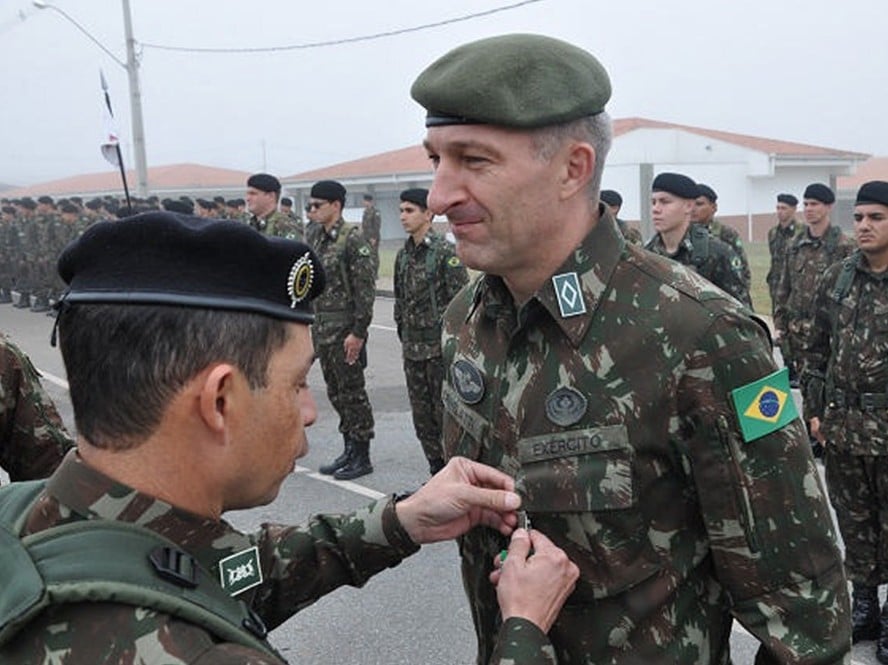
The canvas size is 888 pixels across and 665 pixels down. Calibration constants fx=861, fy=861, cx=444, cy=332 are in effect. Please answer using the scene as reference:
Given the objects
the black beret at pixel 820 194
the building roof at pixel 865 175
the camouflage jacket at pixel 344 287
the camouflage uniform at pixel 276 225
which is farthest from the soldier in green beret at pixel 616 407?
the building roof at pixel 865 175

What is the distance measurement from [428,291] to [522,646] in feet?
15.2

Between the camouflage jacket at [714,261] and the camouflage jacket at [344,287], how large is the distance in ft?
6.84

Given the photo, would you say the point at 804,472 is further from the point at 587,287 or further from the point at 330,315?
the point at 330,315

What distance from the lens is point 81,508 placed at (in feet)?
3.46

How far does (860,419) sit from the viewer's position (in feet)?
11.7

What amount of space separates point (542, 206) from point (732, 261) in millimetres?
4682

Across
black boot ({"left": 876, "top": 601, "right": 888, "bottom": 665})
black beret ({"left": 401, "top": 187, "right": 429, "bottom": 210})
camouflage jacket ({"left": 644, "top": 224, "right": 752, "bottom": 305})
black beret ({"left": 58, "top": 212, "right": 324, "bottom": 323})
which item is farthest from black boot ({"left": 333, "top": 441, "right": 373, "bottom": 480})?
black beret ({"left": 58, "top": 212, "right": 324, "bottom": 323})

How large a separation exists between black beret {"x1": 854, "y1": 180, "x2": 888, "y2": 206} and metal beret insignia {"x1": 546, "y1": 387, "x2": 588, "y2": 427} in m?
3.17

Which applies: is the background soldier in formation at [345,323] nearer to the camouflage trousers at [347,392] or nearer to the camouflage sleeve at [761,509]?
the camouflage trousers at [347,392]

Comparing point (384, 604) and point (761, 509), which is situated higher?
point (761, 509)

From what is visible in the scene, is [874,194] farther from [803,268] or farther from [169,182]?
[169,182]

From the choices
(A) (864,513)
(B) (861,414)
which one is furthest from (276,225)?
(A) (864,513)

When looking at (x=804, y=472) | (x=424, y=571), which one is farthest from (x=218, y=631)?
(x=424, y=571)

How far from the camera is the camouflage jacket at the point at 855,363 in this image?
3.54 m
